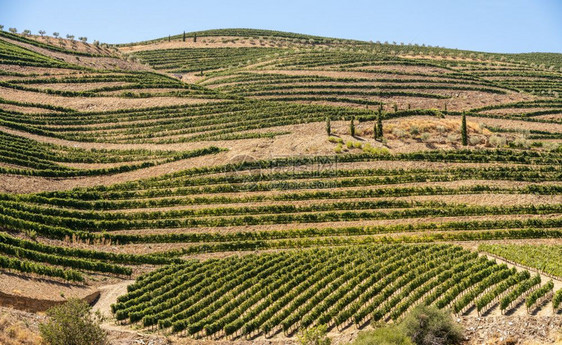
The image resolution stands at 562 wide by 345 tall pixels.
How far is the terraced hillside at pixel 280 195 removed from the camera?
1507 inches

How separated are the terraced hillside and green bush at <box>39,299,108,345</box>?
21.2 ft

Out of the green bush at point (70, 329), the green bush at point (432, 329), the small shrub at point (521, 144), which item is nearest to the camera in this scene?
the green bush at point (70, 329)

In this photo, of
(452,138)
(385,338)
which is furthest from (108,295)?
(452,138)

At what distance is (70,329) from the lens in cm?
2898

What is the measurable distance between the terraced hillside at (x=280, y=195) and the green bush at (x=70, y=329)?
645 centimetres

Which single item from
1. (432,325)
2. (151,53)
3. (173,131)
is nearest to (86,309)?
(432,325)

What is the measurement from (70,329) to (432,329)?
20531 mm

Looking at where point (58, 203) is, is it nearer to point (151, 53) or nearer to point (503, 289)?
point (503, 289)

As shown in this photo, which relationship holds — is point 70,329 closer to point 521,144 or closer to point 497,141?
point 497,141

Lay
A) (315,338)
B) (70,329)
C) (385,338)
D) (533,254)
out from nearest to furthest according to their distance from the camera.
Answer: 1. (385,338)
2. (70,329)
3. (315,338)
4. (533,254)

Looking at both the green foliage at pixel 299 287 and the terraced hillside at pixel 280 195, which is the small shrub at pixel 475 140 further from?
the green foliage at pixel 299 287

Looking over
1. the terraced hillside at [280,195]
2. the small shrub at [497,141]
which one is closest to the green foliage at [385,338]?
the terraced hillside at [280,195]

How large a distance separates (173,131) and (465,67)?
78.7 m

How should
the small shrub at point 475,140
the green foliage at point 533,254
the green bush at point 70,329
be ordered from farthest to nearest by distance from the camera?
the small shrub at point 475,140 < the green foliage at point 533,254 < the green bush at point 70,329
